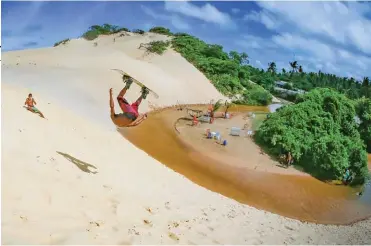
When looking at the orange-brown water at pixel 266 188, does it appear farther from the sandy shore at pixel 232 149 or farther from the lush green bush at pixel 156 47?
the lush green bush at pixel 156 47

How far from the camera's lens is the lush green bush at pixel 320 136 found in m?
17.4

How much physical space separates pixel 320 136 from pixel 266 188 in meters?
6.18

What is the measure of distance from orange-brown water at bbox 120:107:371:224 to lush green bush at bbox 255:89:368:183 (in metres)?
1.23

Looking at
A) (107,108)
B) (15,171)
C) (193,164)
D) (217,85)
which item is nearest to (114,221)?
(15,171)

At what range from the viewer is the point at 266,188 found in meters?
14.7

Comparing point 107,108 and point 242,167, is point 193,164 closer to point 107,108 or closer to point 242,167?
point 242,167

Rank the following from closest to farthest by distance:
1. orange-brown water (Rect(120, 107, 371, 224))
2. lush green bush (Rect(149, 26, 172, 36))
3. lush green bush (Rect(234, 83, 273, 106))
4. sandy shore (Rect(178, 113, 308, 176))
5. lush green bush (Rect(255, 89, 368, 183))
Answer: orange-brown water (Rect(120, 107, 371, 224)) < sandy shore (Rect(178, 113, 308, 176)) < lush green bush (Rect(255, 89, 368, 183)) < lush green bush (Rect(234, 83, 273, 106)) < lush green bush (Rect(149, 26, 172, 36))

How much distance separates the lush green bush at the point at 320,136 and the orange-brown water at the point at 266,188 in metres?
1.23

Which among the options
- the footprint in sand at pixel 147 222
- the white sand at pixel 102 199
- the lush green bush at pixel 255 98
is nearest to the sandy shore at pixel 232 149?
the white sand at pixel 102 199

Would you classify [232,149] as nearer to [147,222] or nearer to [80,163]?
[80,163]

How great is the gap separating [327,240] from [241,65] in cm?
3406

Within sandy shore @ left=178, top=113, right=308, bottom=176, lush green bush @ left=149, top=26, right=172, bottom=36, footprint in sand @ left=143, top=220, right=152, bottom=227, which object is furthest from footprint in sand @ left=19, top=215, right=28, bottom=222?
lush green bush @ left=149, top=26, right=172, bottom=36

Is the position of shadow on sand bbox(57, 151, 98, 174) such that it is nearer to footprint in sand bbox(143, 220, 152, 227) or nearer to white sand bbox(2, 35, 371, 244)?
white sand bbox(2, 35, 371, 244)

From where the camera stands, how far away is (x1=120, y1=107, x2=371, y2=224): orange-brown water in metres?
13.4
